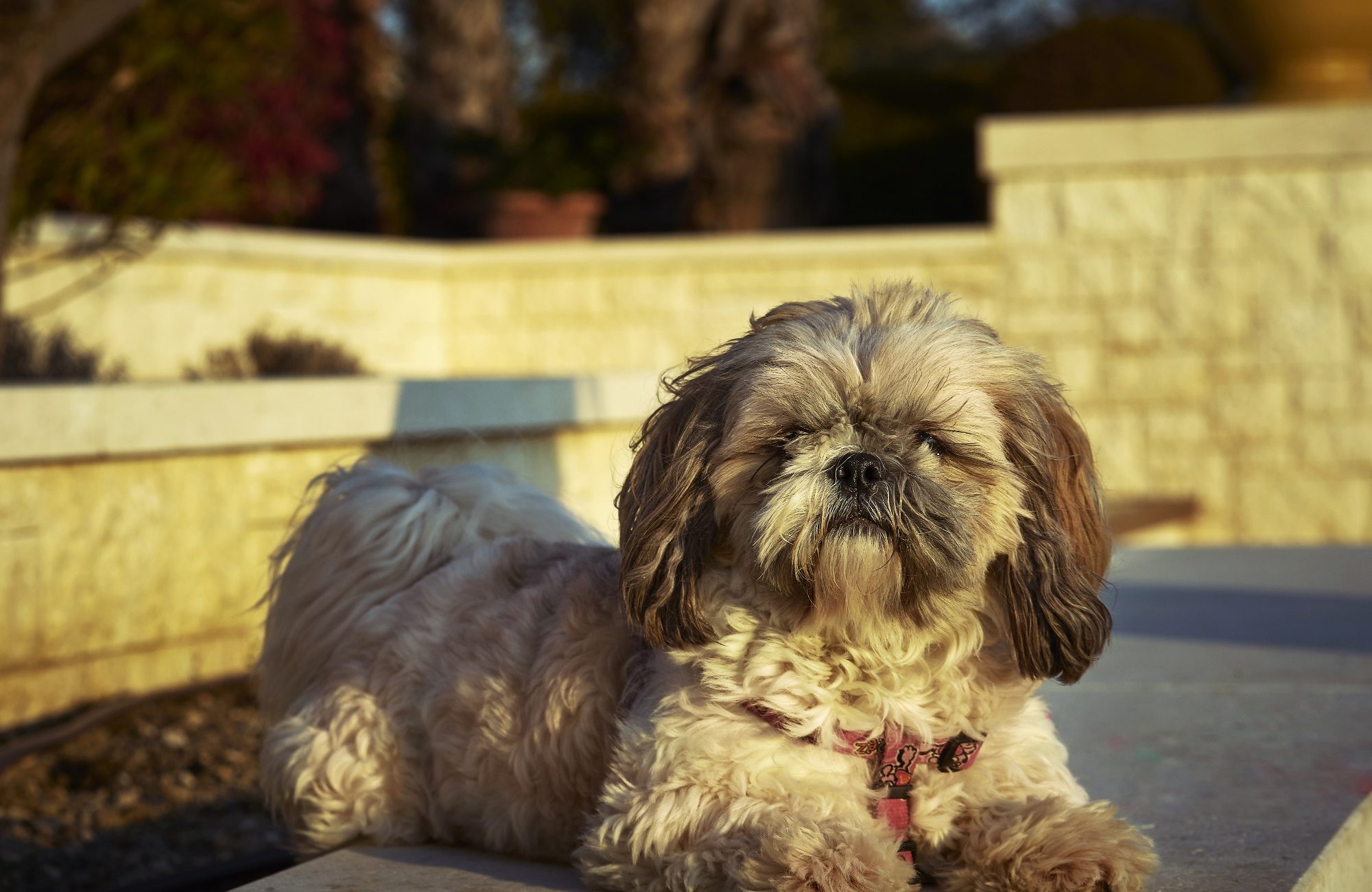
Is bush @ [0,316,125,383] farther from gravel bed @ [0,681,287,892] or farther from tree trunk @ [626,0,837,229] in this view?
tree trunk @ [626,0,837,229]

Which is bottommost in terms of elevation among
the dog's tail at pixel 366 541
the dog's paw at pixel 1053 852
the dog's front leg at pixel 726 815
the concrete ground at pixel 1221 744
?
the concrete ground at pixel 1221 744

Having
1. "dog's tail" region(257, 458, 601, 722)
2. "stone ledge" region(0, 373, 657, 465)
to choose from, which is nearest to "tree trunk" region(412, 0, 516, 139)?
"stone ledge" region(0, 373, 657, 465)

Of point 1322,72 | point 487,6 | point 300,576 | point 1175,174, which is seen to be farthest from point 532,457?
point 487,6

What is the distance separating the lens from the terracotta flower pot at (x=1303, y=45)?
38.3 ft

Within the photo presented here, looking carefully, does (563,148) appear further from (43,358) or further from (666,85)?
(43,358)

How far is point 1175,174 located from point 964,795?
32.0 feet

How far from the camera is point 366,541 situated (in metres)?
3.72

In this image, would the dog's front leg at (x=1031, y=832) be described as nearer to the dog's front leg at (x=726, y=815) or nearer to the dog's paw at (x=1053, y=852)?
the dog's paw at (x=1053, y=852)

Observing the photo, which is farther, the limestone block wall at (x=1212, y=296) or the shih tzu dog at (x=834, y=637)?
the limestone block wall at (x=1212, y=296)

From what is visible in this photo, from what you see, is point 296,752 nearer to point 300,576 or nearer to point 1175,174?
point 300,576

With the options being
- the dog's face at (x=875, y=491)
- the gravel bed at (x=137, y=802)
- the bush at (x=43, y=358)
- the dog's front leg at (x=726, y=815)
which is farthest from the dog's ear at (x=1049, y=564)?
the bush at (x=43, y=358)

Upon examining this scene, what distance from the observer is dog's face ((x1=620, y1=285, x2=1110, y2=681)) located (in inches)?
105

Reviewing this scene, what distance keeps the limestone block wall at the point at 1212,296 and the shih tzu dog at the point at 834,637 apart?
28.9ft

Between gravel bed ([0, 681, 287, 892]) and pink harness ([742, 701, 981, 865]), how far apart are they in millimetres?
2130
